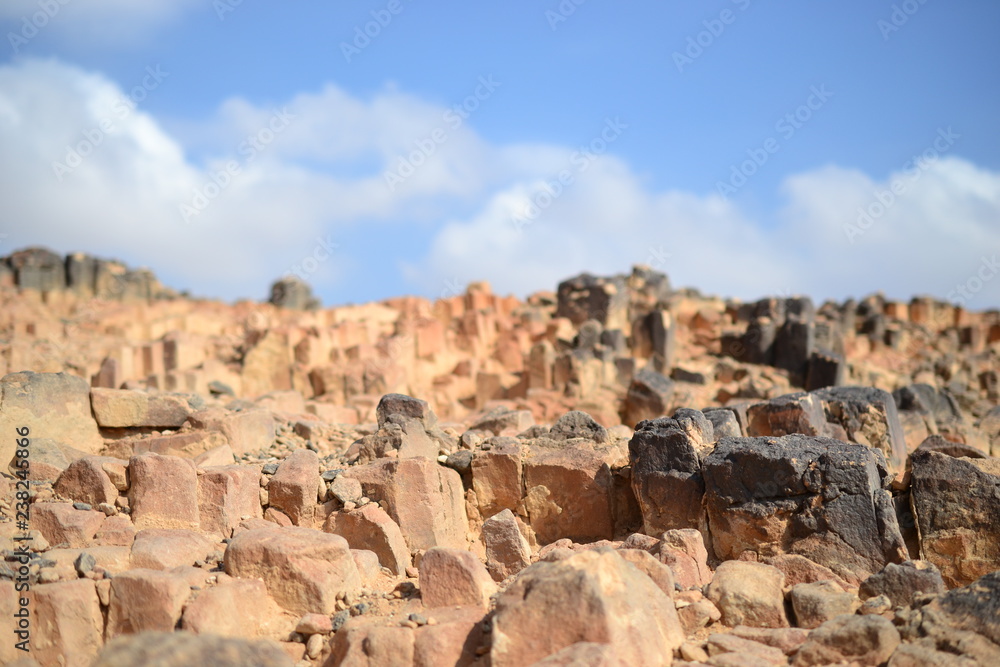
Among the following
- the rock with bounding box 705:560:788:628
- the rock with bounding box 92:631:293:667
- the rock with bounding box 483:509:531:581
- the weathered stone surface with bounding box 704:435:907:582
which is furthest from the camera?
the rock with bounding box 483:509:531:581

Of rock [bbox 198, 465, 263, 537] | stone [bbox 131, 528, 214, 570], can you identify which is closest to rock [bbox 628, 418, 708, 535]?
rock [bbox 198, 465, 263, 537]

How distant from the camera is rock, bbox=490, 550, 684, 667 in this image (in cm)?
385

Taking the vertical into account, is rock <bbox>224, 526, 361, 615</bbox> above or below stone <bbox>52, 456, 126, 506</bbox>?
below

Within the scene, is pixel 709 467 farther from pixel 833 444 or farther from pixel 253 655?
pixel 253 655

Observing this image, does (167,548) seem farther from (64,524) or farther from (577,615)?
(577,615)

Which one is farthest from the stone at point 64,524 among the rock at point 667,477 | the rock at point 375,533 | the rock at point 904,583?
the rock at point 904,583

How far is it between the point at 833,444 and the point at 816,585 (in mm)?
1219

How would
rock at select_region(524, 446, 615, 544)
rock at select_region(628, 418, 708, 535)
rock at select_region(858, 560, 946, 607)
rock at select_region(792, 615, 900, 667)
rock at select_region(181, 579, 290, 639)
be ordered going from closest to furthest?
1. rock at select_region(792, 615, 900, 667)
2. rock at select_region(181, 579, 290, 639)
3. rock at select_region(858, 560, 946, 607)
4. rock at select_region(628, 418, 708, 535)
5. rock at select_region(524, 446, 615, 544)

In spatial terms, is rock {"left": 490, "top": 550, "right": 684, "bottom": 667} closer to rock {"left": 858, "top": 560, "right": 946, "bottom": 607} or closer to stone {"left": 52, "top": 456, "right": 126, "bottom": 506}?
rock {"left": 858, "top": 560, "right": 946, "bottom": 607}

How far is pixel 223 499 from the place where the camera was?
5836 millimetres

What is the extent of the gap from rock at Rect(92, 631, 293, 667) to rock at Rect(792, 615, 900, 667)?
9.40 feet

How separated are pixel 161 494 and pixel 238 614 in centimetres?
156

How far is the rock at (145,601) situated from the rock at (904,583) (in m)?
4.30

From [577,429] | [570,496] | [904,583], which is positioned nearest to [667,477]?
[570,496]
